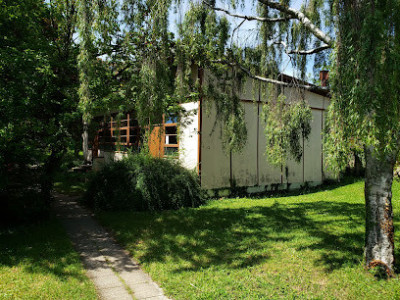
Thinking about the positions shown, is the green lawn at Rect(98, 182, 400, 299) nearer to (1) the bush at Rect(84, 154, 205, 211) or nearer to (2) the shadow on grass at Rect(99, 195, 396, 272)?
(2) the shadow on grass at Rect(99, 195, 396, 272)

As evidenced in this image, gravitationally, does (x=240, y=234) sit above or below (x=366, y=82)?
below

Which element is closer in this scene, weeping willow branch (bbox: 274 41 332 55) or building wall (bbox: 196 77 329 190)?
weeping willow branch (bbox: 274 41 332 55)

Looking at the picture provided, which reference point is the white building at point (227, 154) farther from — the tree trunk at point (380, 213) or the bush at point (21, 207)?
the tree trunk at point (380, 213)

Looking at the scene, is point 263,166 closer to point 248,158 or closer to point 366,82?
point 248,158

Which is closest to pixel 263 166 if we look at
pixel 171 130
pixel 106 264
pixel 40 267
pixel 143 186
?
pixel 171 130

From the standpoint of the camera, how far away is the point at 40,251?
218 inches

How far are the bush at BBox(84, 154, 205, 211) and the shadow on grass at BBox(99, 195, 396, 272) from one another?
20.0 inches

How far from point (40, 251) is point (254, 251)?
3891 mm

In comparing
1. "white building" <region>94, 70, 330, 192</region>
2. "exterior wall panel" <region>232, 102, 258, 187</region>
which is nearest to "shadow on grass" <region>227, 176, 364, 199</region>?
"white building" <region>94, 70, 330, 192</region>

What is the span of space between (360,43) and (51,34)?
8258mm

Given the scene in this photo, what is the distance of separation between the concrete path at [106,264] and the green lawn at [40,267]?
0.18m

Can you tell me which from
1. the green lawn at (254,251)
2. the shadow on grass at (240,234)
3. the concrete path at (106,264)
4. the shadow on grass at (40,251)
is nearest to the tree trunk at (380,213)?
the green lawn at (254,251)

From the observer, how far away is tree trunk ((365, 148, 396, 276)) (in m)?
4.41

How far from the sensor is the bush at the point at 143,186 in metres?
8.62
